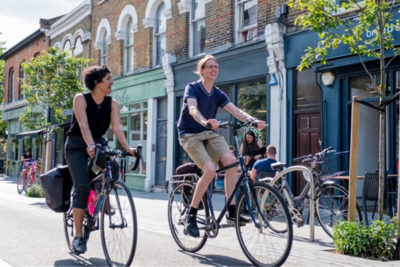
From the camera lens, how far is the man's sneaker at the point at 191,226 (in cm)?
530

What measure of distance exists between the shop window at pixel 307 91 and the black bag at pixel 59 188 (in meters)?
7.45

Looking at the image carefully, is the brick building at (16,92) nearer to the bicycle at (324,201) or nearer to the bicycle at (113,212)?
the bicycle at (324,201)

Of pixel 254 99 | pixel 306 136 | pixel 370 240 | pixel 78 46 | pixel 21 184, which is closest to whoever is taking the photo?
pixel 370 240

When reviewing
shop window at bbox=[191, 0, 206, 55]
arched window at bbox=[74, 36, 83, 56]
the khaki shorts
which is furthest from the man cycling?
arched window at bbox=[74, 36, 83, 56]

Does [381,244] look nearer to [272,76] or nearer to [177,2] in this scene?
[272,76]

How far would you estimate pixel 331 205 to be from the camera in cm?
688

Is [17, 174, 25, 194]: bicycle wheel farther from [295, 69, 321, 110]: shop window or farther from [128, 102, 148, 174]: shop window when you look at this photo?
[295, 69, 321, 110]: shop window

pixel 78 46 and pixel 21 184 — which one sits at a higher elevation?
pixel 78 46

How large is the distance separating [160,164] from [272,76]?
21.0 ft

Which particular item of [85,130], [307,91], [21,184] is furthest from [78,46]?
[85,130]

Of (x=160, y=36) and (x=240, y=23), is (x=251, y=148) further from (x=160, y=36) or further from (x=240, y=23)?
(x=160, y=36)

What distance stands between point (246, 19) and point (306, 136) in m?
4.06

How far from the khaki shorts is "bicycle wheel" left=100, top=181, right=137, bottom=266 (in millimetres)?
997

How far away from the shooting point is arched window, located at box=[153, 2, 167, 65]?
17750 millimetres
